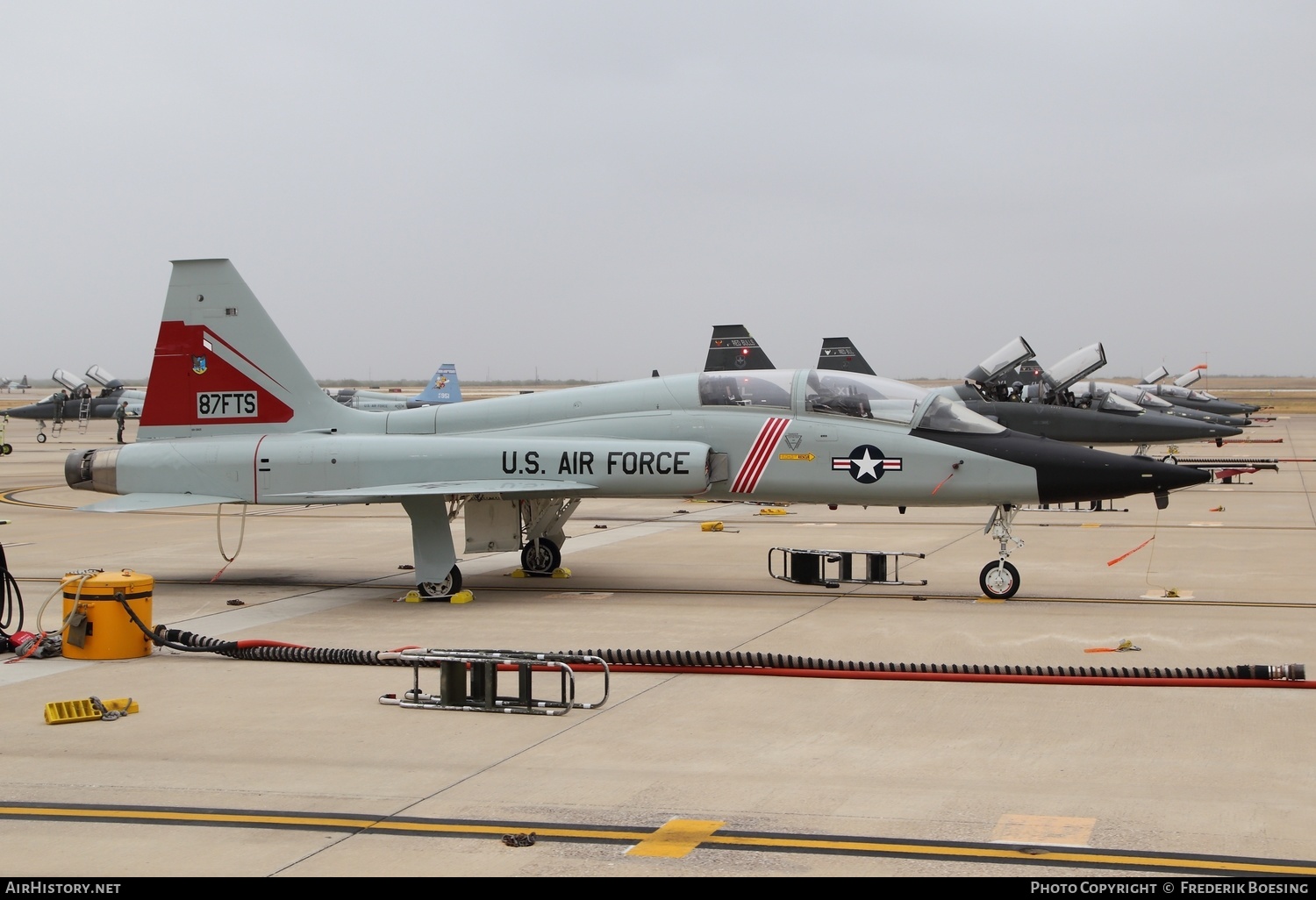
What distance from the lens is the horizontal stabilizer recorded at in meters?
13.1

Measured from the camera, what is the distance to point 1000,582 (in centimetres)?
1252

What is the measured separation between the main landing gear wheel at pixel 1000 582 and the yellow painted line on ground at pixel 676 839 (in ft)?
25.5

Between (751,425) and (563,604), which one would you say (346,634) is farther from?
(751,425)

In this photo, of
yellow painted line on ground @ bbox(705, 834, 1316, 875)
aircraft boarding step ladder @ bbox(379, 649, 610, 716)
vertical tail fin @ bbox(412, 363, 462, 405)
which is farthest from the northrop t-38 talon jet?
vertical tail fin @ bbox(412, 363, 462, 405)

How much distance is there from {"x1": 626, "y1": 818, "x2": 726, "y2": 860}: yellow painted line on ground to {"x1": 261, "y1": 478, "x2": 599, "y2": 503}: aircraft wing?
746 cm

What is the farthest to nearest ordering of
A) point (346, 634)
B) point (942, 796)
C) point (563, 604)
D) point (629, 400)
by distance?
point (629, 400) < point (563, 604) < point (346, 634) < point (942, 796)

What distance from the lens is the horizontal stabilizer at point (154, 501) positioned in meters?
13.1

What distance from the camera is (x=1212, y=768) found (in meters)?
6.23

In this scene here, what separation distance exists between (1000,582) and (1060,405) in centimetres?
1639

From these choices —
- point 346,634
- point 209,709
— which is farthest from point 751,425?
point 209,709

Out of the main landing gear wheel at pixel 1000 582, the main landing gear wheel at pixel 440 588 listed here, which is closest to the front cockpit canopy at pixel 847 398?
the main landing gear wheel at pixel 1000 582

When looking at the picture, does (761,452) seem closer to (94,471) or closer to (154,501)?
(154,501)

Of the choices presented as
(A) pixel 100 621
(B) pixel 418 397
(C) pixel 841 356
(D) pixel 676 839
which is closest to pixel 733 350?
(C) pixel 841 356

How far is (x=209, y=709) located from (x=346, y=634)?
2986 millimetres
